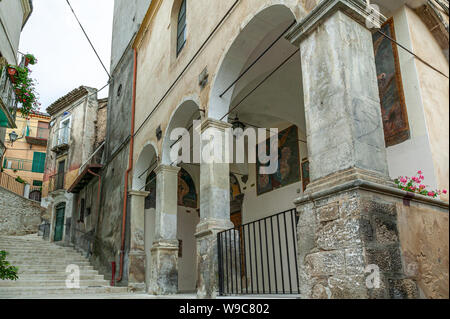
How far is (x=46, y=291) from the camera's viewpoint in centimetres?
936

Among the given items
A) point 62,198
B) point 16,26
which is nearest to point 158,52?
point 16,26

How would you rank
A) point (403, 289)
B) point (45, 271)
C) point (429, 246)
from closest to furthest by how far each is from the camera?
point (429, 246) < point (403, 289) < point (45, 271)

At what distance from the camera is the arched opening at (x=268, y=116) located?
21.7ft

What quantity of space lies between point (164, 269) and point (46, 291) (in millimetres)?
3125

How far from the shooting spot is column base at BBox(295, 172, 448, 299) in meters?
3.17

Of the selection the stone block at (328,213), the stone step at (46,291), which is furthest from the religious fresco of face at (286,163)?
the stone block at (328,213)

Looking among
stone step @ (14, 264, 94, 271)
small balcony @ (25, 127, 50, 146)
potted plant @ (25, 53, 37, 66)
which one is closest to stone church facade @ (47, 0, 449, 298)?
stone step @ (14, 264, 94, 271)

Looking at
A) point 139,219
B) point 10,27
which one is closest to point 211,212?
point 139,219

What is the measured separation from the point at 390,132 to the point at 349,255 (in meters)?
2.35

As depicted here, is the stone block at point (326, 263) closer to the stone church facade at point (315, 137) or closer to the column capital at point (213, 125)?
the stone church facade at point (315, 137)

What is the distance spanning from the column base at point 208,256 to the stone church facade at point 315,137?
3 centimetres

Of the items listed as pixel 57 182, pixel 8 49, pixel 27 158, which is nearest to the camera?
pixel 8 49

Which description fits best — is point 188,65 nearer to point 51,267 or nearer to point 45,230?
point 51,267

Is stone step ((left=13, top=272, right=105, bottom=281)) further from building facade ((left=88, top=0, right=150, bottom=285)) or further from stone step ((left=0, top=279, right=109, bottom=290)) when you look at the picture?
stone step ((left=0, top=279, right=109, bottom=290))
